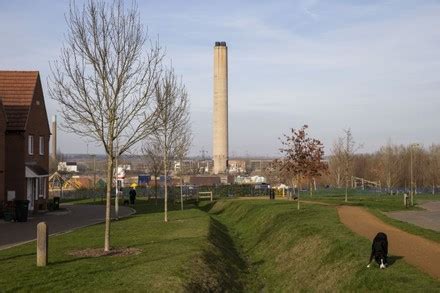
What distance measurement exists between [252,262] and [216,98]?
6286cm

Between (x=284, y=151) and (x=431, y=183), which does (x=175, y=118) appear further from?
(x=431, y=183)

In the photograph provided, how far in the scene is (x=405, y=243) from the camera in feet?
52.9

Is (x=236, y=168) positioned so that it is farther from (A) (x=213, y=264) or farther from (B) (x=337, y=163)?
(A) (x=213, y=264)

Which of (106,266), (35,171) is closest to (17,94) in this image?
(35,171)

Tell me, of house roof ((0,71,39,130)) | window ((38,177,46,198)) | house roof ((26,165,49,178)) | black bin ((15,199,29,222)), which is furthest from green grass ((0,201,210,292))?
window ((38,177,46,198))

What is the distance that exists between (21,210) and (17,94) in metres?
10.2

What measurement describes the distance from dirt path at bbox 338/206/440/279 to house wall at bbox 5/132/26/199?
63.2 ft

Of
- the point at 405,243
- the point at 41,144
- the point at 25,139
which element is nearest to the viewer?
the point at 405,243

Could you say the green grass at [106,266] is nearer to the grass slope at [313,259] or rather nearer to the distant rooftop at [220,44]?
the grass slope at [313,259]

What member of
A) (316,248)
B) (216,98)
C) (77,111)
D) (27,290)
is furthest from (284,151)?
(216,98)

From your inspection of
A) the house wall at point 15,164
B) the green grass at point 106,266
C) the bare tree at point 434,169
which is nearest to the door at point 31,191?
the house wall at point 15,164

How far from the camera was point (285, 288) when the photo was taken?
1468 cm

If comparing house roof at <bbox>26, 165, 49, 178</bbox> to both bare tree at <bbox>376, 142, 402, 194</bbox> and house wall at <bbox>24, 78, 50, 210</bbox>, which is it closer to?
house wall at <bbox>24, 78, 50, 210</bbox>

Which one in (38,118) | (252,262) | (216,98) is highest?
(216,98)
